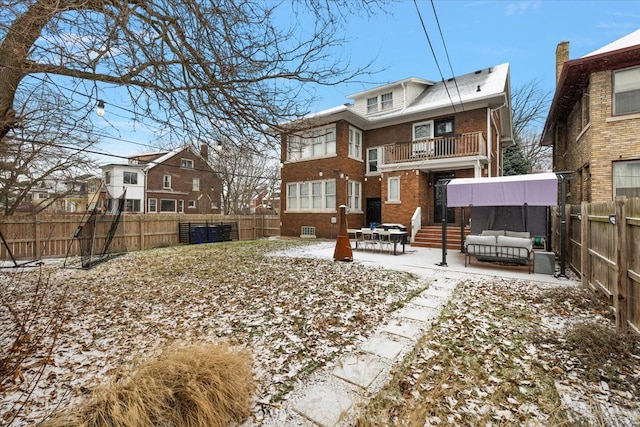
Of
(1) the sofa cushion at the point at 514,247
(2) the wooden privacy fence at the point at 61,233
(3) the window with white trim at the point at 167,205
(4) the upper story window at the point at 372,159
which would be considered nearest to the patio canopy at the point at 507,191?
(1) the sofa cushion at the point at 514,247

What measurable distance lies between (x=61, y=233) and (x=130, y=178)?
18708mm

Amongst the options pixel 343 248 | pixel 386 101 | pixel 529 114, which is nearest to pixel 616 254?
pixel 343 248

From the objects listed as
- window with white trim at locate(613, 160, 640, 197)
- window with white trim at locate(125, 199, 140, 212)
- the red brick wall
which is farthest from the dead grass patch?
window with white trim at locate(125, 199, 140, 212)

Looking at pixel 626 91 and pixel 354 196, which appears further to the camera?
pixel 354 196

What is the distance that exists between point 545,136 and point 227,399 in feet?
74.4

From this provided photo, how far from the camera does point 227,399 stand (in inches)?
92.4

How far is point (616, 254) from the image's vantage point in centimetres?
404

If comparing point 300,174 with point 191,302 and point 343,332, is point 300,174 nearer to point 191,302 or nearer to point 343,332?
point 191,302

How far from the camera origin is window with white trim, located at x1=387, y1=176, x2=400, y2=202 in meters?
15.1

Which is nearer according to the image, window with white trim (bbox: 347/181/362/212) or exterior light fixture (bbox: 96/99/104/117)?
exterior light fixture (bbox: 96/99/104/117)

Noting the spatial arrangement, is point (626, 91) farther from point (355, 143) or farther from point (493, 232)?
point (355, 143)

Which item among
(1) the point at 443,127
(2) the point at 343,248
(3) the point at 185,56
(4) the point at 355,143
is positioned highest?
(1) the point at 443,127

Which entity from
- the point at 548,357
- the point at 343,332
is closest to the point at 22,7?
the point at 343,332

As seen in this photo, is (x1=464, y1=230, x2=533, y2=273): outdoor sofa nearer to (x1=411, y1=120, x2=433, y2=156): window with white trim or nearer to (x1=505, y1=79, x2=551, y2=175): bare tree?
(x1=411, y1=120, x2=433, y2=156): window with white trim
